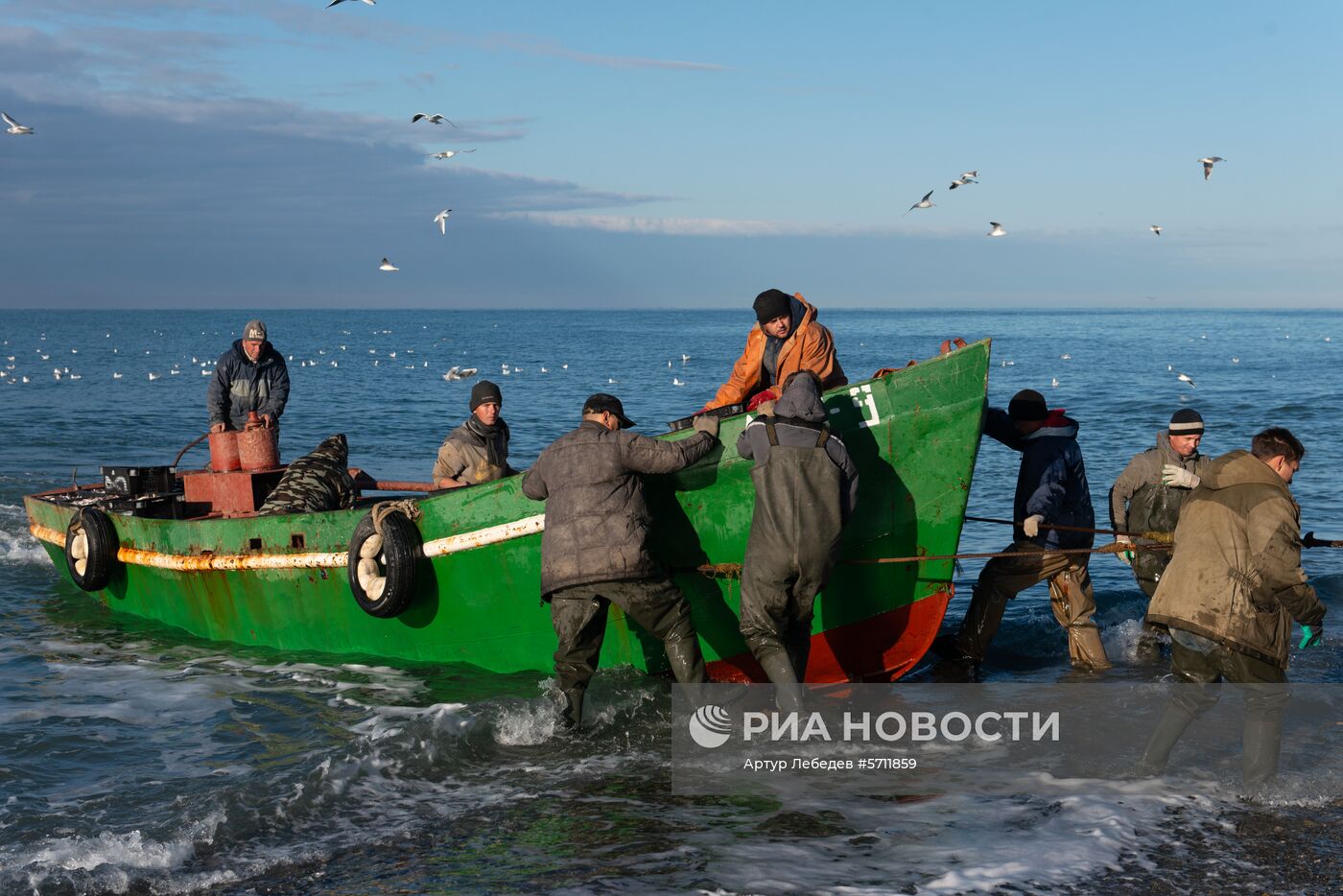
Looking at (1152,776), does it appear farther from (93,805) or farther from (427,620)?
(93,805)

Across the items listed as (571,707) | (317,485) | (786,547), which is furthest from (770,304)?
(317,485)

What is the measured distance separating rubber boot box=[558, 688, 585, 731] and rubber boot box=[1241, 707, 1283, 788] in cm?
368

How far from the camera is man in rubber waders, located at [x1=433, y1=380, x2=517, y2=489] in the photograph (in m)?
9.21

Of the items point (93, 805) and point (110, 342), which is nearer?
point (93, 805)

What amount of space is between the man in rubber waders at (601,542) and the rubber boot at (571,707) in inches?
1.1

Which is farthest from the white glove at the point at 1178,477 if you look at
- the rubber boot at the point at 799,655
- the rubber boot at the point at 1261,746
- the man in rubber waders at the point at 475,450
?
the man in rubber waders at the point at 475,450

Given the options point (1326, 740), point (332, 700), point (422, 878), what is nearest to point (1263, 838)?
point (1326, 740)

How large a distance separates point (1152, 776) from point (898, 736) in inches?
59.2

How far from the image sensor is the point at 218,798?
21.3 feet

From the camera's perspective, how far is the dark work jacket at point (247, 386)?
36.5 ft

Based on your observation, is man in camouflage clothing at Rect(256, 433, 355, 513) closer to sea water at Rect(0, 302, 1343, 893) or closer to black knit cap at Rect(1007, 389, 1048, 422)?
sea water at Rect(0, 302, 1343, 893)

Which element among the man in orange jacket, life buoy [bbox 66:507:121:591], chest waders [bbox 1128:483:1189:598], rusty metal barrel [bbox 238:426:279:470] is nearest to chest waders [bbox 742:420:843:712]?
the man in orange jacket

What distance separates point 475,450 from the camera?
9258 mm

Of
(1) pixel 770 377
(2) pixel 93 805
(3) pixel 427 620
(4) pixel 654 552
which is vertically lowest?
(2) pixel 93 805
